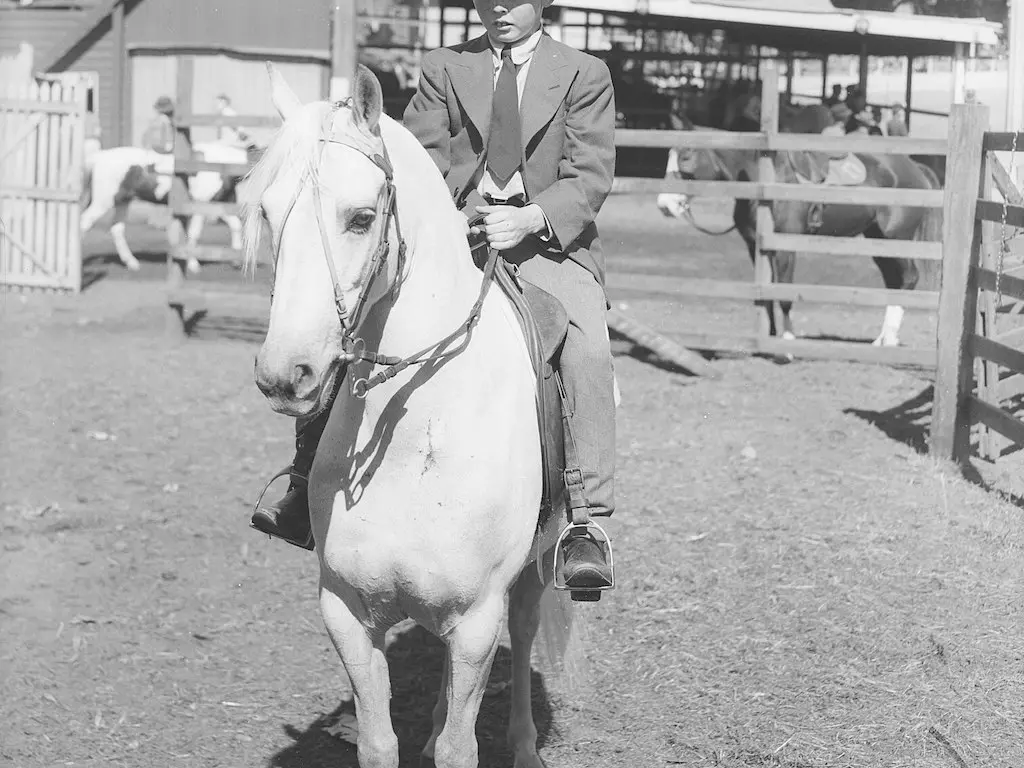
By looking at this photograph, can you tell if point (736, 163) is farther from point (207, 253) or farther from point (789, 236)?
point (207, 253)

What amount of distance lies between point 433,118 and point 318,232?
43.7 inches

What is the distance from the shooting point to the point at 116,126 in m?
28.1

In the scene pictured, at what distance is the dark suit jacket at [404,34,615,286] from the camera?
12.4 ft

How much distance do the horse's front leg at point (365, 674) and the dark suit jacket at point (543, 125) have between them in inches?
49.5

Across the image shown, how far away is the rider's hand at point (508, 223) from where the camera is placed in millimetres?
3570

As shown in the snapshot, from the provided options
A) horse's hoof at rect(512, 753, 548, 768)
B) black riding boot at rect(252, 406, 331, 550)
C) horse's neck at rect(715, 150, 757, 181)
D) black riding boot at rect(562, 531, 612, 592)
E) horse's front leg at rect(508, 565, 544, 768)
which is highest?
horse's neck at rect(715, 150, 757, 181)

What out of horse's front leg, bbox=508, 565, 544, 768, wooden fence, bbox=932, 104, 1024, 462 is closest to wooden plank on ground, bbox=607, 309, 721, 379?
wooden fence, bbox=932, 104, 1024, 462

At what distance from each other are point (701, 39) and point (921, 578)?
1047 inches

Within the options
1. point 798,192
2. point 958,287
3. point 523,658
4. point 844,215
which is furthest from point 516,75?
point 844,215

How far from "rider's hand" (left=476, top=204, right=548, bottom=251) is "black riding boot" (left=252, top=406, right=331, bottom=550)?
0.68 metres

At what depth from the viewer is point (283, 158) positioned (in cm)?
287

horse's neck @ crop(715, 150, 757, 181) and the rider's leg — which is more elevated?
horse's neck @ crop(715, 150, 757, 181)

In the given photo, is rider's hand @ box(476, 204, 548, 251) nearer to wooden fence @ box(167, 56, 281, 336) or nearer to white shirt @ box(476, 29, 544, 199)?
white shirt @ box(476, 29, 544, 199)

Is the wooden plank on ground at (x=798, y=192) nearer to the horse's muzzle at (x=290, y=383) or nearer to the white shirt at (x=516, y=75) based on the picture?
the white shirt at (x=516, y=75)
